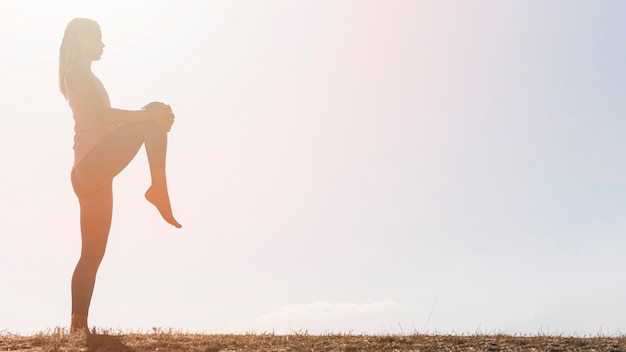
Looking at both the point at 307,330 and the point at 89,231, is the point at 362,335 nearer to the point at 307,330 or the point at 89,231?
the point at 307,330

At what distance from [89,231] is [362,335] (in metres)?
4.03

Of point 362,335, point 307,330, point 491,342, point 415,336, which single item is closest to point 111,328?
point 307,330

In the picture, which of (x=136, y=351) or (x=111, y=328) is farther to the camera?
(x=111, y=328)

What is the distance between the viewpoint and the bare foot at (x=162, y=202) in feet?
30.5

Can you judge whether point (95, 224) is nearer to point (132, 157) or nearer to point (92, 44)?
point (132, 157)

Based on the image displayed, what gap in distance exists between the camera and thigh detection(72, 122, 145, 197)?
9289 mm

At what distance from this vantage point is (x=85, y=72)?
9820 millimetres

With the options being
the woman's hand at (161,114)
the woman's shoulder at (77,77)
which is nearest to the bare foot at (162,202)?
the woman's hand at (161,114)

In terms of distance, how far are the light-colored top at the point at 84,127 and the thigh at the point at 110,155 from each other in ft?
0.61

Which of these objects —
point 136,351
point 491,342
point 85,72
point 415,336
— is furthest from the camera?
point 85,72

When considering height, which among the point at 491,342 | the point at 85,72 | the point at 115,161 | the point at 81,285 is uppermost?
the point at 85,72

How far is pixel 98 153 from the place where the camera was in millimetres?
9289

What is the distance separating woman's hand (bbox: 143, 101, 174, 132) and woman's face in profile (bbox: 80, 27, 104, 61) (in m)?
1.45

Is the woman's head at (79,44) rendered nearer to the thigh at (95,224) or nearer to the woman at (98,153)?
the woman at (98,153)
